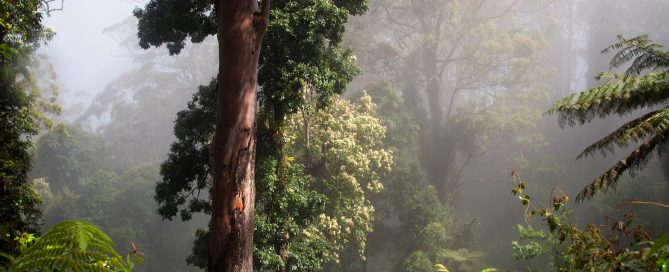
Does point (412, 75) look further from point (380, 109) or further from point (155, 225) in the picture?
point (155, 225)

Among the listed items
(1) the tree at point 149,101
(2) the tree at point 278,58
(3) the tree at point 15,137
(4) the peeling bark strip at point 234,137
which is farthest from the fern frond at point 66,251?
(1) the tree at point 149,101

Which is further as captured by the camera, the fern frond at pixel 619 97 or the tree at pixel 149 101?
the tree at pixel 149 101

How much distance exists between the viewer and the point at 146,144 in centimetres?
4566

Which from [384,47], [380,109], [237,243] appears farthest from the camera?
[384,47]

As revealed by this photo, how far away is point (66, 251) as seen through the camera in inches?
64.7

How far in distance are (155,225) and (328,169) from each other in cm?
1810

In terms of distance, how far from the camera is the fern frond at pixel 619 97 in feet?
20.9

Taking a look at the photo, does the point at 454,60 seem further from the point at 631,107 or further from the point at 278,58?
the point at 631,107

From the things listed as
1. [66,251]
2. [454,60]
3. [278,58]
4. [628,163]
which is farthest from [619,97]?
[454,60]

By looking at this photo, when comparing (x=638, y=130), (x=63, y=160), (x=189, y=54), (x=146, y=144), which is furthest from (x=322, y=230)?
(x=189, y=54)

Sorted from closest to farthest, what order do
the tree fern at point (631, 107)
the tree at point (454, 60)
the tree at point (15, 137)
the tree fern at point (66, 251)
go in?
the tree fern at point (66, 251)
the tree fern at point (631, 107)
the tree at point (15, 137)
the tree at point (454, 60)

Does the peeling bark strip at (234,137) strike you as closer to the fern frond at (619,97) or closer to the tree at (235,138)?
the tree at (235,138)

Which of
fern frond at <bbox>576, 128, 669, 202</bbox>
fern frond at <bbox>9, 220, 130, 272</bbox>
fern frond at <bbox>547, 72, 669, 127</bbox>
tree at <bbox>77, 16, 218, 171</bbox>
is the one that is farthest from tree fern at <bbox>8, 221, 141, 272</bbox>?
tree at <bbox>77, 16, 218, 171</bbox>

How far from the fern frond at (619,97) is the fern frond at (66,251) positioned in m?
6.97
